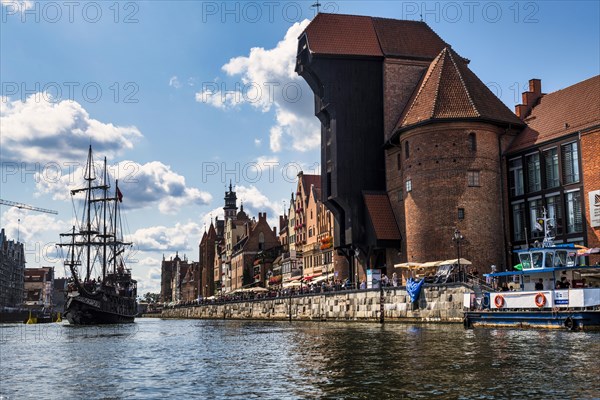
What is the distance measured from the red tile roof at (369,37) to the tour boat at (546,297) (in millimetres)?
29332

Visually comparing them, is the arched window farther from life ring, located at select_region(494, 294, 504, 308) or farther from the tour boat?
life ring, located at select_region(494, 294, 504, 308)

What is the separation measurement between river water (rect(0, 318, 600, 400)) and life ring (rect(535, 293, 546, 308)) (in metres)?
2.58

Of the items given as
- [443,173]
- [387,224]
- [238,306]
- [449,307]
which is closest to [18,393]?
[449,307]

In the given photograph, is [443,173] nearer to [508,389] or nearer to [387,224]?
[387,224]

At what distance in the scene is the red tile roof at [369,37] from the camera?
64.2 metres

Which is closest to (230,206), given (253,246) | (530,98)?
(253,246)

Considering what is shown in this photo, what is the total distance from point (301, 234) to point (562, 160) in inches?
2004

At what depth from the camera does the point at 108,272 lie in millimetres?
103438

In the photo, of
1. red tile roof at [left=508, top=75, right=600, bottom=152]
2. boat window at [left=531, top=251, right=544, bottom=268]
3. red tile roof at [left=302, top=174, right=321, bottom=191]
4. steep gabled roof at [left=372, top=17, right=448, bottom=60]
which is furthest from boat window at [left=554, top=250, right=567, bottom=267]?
red tile roof at [left=302, top=174, right=321, bottom=191]

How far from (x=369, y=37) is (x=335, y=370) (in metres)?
49.0

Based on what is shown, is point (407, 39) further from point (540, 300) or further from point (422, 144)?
point (540, 300)

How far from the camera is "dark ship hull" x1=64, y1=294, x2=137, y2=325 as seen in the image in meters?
79.9

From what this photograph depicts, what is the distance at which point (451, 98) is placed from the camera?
2224 inches

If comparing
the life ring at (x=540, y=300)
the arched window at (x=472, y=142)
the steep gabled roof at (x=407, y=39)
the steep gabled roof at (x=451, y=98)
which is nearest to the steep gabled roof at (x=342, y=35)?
the steep gabled roof at (x=407, y=39)
